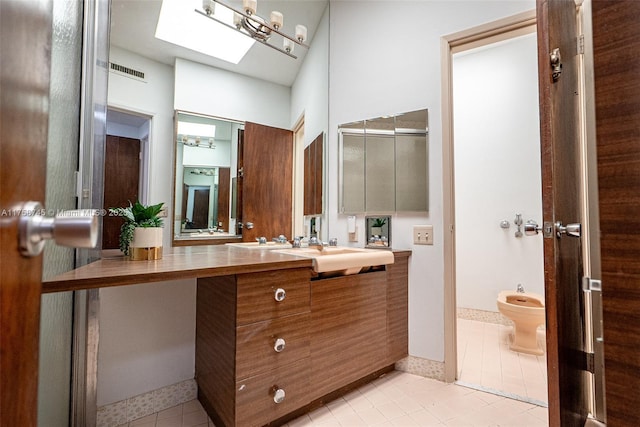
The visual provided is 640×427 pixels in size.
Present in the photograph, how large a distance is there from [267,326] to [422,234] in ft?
3.65

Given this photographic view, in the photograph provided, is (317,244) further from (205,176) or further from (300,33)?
(300,33)

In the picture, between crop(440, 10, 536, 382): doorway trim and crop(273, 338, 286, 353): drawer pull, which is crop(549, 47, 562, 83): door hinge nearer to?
crop(440, 10, 536, 382): doorway trim

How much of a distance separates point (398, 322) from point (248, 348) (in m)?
1.00

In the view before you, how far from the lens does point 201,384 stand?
4.43 ft

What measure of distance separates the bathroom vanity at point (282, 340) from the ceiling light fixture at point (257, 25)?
1.48m

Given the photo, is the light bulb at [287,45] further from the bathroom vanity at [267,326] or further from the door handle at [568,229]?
the door handle at [568,229]

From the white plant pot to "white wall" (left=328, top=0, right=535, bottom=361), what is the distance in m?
1.25

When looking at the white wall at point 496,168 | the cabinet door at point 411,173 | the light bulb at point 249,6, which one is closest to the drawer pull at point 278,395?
the cabinet door at point 411,173

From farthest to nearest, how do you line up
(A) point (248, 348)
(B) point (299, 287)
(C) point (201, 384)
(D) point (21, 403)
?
(C) point (201, 384)
(B) point (299, 287)
(A) point (248, 348)
(D) point (21, 403)

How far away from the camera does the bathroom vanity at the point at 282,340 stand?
106 cm

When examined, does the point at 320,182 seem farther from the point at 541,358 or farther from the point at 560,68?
the point at 541,358

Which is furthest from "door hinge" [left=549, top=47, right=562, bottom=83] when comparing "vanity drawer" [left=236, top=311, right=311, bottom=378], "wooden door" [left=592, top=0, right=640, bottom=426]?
"vanity drawer" [left=236, top=311, right=311, bottom=378]

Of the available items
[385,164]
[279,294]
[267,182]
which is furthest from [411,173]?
[279,294]

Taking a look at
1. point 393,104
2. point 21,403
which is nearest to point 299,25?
point 393,104
